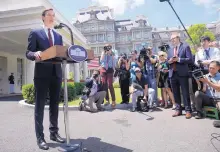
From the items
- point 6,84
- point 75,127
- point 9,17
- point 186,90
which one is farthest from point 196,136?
point 6,84

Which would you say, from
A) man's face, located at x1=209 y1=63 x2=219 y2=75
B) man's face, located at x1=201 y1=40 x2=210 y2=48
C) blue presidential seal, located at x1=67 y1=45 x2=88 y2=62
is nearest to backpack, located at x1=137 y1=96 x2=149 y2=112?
man's face, located at x1=209 y1=63 x2=219 y2=75

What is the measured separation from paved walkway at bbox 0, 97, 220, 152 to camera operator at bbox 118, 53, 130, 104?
196cm

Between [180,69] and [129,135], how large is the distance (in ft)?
7.80

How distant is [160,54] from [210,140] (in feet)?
12.6

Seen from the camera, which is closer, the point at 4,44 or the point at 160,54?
the point at 160,54

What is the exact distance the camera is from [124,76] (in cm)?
690

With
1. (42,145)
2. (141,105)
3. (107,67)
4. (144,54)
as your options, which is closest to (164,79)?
(144,54)

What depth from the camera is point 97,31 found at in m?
74.9

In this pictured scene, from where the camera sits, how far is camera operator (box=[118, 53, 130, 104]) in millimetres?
6926

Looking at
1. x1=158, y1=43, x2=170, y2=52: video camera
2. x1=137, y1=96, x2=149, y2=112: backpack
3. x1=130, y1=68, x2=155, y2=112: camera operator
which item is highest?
x1=158, y1=43, x2=170, y2=52: video camera

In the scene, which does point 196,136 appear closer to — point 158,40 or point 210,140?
point 210,140

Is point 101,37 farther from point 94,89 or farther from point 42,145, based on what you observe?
point 42,145

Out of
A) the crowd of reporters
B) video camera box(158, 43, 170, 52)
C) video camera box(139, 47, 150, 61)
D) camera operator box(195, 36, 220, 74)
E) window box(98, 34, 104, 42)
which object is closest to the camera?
the crowd of reporters

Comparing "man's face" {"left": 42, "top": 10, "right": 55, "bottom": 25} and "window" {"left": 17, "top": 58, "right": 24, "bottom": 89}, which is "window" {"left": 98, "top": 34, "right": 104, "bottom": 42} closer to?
"window" {"left": 17, "top": 58, "right": 24, "bottom": 89}
